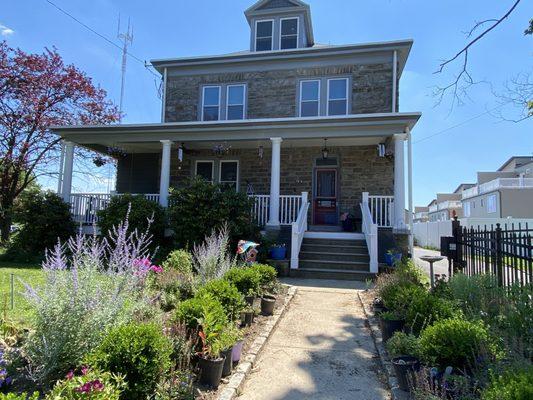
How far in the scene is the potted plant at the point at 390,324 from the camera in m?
4.53

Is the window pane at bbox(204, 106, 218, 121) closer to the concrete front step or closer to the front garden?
the concrete front step

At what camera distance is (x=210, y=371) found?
3.35 metres

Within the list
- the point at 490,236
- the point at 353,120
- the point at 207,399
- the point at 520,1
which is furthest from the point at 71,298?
the point at 353,120

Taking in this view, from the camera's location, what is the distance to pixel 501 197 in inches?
1318

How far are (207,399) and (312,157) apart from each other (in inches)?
438

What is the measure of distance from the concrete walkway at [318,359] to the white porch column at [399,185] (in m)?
4.16

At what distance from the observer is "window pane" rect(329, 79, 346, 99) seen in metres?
13.7

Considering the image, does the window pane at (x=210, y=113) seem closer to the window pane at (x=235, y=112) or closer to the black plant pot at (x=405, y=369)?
the window pane at (x=235, y=112)

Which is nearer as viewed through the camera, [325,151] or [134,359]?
[134,359]

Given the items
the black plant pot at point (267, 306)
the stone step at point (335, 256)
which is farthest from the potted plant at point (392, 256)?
the black plant pot at point (267, 306)

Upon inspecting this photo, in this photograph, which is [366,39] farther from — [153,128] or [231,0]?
[153,128]

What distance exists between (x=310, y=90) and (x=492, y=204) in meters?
30.1

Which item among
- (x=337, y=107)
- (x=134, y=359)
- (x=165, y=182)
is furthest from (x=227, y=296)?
(x=337, y=107)

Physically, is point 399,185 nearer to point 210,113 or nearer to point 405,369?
point 405,369
